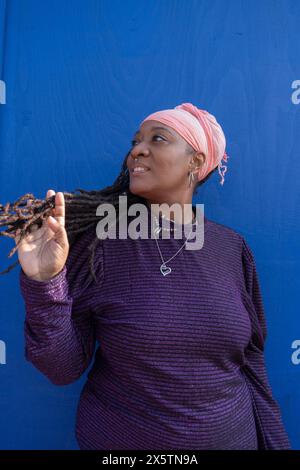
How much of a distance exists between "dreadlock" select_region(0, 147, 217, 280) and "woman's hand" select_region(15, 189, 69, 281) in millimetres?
34

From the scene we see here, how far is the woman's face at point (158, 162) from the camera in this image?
114 cm

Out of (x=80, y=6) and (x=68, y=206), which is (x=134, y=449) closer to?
(x=68, y=206)

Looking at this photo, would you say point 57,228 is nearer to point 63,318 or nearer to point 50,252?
point 50,252

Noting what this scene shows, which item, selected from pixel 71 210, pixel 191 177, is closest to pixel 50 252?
pixel 71 210

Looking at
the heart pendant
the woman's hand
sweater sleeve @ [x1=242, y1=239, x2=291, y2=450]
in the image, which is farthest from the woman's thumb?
sweater sleeve @ [x1=242, y1=239, x2=291, y2=450]

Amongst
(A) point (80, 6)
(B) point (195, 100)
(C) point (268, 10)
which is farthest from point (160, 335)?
(C) point (268, 10)

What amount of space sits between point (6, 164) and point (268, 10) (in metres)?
1.08

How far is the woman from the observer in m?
0.93

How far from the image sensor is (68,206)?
1117mm

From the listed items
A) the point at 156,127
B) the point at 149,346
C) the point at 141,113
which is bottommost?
the point at 149,346

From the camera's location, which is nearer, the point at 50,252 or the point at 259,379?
the point at 50,252

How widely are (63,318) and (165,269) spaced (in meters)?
0.29

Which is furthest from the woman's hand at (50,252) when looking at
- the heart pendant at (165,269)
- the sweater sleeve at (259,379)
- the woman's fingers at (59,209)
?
the sweater sleeve at (259,379)

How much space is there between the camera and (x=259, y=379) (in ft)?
3.94
